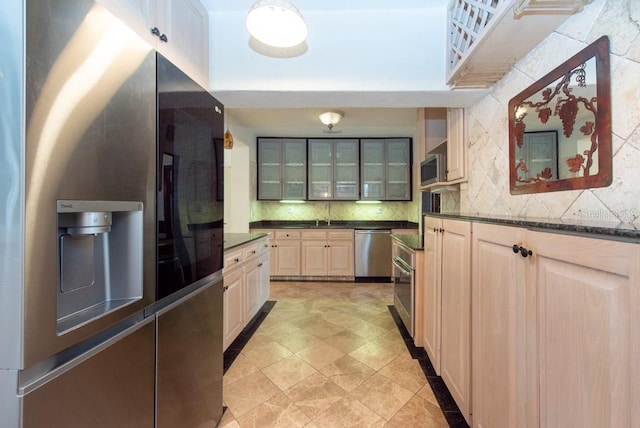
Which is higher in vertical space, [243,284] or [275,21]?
[275,21]

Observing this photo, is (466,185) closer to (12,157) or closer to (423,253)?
(423,253)

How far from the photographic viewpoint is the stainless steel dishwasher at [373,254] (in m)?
4.39

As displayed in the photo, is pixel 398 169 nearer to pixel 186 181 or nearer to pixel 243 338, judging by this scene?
pixel 243 338

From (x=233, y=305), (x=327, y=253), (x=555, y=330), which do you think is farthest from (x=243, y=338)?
(x=555, y=330)

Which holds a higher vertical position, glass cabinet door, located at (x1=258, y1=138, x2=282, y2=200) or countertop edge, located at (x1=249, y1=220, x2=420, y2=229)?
glass cabinet door, located at (x1=258, y1=138, x2=282, y2=200)

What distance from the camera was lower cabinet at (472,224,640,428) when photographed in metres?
0.60

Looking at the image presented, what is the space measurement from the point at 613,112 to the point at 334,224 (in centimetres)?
411

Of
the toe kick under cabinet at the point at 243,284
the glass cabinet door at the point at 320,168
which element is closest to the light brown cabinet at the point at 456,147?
the toe kick under cabinet at the point at 243,284

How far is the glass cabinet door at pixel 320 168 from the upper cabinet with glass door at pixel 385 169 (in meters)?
0.55

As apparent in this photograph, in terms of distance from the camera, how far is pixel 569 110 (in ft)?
3.66

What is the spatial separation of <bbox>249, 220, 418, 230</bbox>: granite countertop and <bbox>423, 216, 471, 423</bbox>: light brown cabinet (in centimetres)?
252

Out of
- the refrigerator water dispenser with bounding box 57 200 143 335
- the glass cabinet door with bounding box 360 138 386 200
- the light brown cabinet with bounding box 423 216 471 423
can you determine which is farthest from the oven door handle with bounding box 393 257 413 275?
the glass cabinet door with bounding box 360 138 386 200

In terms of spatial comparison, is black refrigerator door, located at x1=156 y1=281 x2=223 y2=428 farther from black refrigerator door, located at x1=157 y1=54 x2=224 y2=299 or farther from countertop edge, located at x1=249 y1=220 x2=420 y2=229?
countertop edge, located at x1=249 y1=220 x2=420 y2=229

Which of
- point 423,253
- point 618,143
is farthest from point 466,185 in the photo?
point 618,143
